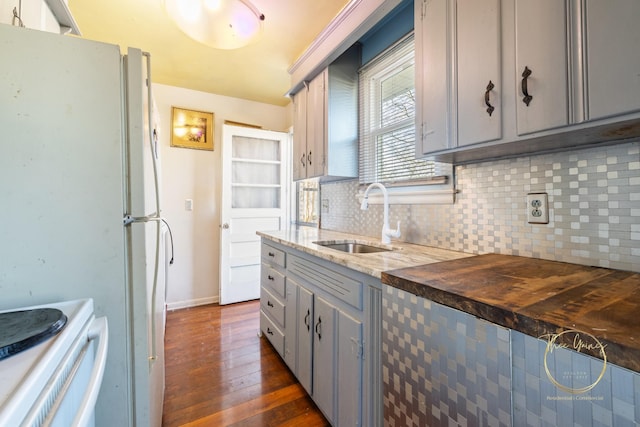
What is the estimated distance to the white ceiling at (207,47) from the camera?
5.80 feet

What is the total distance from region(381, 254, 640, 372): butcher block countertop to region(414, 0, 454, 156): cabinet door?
568mm

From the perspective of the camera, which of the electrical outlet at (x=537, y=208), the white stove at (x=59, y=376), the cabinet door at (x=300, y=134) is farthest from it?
the cabinet door at (x=300, y=134)

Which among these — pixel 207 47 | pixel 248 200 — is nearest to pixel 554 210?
pixel 207 47

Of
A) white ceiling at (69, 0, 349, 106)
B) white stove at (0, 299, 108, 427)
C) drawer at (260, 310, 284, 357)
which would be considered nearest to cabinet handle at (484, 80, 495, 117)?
white ceiling at (69, 0, 349, 106)

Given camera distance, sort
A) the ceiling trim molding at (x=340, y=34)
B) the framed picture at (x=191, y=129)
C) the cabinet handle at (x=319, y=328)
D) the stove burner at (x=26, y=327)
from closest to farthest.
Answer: the stove burner at (x=26, y=327) → the cabinet handle at (x=319, y=328) → the ceiling trim molding at (x=340, y=34) → the framed picture at (x=191, y=129)

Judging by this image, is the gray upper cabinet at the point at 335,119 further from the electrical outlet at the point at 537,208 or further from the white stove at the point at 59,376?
the white stove at the point at 59,376

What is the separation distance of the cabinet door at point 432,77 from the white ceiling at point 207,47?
2.64 feet

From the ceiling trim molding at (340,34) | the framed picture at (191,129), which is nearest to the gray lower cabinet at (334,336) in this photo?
the ceiling trim molding at (340,34)

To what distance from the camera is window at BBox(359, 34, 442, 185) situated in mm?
1691

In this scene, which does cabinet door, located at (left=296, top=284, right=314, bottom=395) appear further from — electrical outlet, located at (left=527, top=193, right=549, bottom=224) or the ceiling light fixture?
the ceiling light fixture

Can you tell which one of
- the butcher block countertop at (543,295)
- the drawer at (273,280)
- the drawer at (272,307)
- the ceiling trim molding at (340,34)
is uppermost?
the ceiling trim molding at (340,34)

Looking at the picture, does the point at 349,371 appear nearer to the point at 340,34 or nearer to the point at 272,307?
the point at 272,307

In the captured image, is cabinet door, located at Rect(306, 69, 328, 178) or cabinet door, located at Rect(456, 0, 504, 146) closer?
cabinet door, located at Rect(456, 0, 504, 146)

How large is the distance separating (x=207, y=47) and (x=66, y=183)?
186 centimetres
